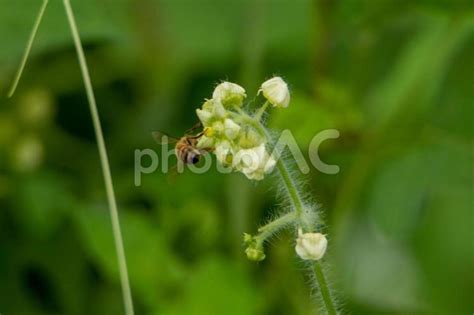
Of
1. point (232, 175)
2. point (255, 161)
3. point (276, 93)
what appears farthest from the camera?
point (232, 175)

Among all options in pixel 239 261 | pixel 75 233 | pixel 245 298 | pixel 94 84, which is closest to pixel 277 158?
pixel 245 298

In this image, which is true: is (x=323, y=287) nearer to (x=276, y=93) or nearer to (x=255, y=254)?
(x=255, y=254)

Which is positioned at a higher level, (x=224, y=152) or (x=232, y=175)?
(x=232, y=175)

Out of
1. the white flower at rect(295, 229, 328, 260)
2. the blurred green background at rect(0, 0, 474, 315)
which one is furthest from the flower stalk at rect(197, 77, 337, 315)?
the blurred green background at rect(0, 0, 474, 315)

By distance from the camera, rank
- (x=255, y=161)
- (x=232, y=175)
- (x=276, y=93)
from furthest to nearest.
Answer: (x=232, y=175) < (x=276, y=93) < (x=255, y=161)

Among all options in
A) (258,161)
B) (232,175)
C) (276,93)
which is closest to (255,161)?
(258,161)

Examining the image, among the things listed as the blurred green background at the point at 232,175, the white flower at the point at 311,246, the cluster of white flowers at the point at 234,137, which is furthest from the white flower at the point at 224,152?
the blurred green background at the point at 232,175
